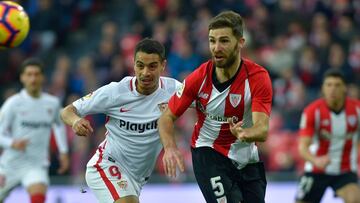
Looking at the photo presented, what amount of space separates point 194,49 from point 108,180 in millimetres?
8831

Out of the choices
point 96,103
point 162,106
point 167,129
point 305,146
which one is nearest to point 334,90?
point 305,146

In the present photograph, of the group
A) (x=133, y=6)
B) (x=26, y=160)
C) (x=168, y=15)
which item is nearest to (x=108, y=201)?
(x=26, y=160)

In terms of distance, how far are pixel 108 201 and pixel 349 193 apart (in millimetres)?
3893

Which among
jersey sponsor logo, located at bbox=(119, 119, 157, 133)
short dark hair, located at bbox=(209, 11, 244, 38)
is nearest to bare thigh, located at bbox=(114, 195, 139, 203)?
jersey sponsor logo, located at bbox=(119, 119, 157, 133)

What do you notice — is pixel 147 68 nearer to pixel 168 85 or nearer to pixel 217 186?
pixel 168 85

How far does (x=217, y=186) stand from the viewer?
26.4 feet

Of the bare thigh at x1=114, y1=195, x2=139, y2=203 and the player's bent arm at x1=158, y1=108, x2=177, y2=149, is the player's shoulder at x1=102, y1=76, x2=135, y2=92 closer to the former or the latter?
the player's bent arm at x1=158, y1=108, x2=177, y2=149

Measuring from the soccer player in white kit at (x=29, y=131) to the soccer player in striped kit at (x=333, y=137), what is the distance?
3138mm

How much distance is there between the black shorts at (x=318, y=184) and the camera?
37.9ft

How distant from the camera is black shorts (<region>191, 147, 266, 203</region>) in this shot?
8062 millimetres

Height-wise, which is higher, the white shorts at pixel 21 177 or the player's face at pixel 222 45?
the player's face at pixel 222 45

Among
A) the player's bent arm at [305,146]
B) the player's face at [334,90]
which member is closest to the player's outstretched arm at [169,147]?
the player's bent arm at [305,146]

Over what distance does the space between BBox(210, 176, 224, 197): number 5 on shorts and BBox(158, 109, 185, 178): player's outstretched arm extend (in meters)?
0.60

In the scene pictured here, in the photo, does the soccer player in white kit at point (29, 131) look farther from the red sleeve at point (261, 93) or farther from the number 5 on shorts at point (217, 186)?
the red sleeve at point (261, 93)
